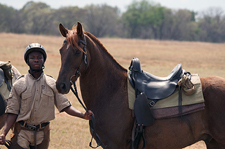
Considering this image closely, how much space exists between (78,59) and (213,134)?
1982mm

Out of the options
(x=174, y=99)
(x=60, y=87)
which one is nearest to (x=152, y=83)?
(x=174, y=99)

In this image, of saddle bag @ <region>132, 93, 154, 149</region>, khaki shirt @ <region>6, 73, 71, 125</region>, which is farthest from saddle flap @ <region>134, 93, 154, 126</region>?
khaki shirt @ <region>6, 73, 71, 125</region>

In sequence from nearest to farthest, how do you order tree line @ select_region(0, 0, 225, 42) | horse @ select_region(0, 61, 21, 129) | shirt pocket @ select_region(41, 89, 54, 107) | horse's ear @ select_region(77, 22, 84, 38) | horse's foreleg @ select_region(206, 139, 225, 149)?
horse's ear @ select_region(77, 22, 84, 38)
shirt pocket @ select_region(41, 89, 54, 107)
horse's foreleg @ select_region(206, 139, 225, 149)
horse @ select_region(0, 61, 21, 129)
tree line @ select_region(0, 0, 225, 42)

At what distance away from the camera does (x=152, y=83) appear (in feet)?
12.6

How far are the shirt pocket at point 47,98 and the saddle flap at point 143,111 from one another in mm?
1053

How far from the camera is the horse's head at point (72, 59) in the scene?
11.0ft

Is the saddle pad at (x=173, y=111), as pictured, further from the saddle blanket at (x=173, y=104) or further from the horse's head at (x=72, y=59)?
the horse's head at (x=72, y=59)

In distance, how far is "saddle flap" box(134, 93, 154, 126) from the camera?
3.56m

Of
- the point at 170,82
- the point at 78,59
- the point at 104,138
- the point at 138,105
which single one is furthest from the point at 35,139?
the point at 170,82

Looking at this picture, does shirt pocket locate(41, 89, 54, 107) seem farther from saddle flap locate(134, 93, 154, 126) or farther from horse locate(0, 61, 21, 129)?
horse locate(0, 61, 21, 129)

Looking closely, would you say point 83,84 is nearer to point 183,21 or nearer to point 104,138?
point 104,138

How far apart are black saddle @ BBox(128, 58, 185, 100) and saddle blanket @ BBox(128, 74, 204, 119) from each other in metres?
0.08

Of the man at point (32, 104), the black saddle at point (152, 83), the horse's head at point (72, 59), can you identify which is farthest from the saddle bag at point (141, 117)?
the horse's head at point (72, 59)

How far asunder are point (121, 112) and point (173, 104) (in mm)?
686
